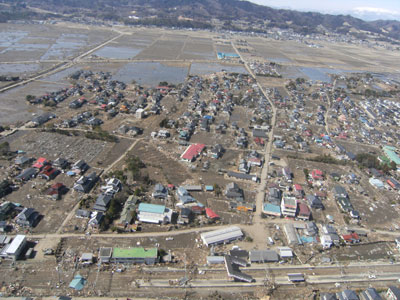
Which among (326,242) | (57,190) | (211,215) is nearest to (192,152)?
(211,215)

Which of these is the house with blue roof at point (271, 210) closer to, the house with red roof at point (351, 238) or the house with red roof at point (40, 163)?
the house with red roof at point (351, 238)

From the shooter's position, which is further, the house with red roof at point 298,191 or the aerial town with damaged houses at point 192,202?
the house with red roof at point 298,191

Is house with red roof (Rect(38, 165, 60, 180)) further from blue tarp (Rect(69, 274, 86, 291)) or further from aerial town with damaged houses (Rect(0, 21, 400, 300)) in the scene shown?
blue tarp (Rect(69, 274, 86, 291))

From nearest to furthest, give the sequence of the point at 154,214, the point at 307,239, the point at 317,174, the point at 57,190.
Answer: the point at 307,239, the point at 154,214, the point at 57,190, the point at 317,174

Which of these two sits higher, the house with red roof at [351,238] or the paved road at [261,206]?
the house with red roof at [351,238]

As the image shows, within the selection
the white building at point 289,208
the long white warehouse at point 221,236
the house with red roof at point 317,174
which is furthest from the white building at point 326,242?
the house with red roof at point 317,174

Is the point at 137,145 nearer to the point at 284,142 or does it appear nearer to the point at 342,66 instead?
the point at 284,142

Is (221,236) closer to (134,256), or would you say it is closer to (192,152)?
(134,256)
